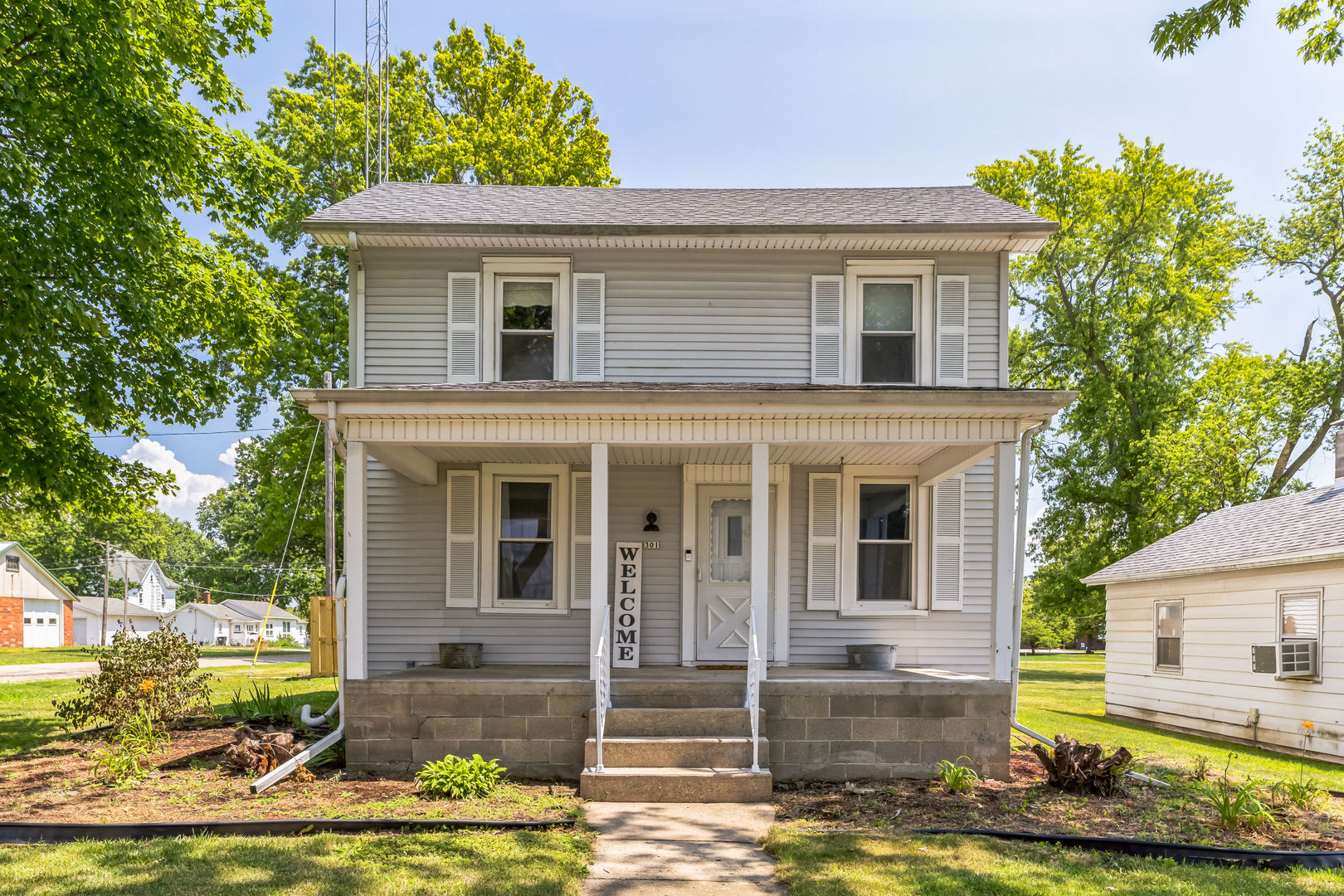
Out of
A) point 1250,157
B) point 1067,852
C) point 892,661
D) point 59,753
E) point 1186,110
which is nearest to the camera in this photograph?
point 1067,852

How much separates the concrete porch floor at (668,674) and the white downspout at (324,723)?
1.26 feet

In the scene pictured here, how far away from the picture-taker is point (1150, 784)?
25.1 feet

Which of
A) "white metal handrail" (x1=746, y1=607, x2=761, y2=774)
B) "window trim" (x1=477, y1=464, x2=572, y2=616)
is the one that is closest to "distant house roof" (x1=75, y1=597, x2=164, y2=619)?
"window trim" (x1=477, y1=464, x2=572, y2=616)

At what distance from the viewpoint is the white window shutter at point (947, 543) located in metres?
10.1

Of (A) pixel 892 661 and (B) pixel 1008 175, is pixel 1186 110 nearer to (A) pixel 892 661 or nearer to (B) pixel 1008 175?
(A) pixel 892 661

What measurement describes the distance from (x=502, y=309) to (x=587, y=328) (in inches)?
40.2

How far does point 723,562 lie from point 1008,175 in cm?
1939

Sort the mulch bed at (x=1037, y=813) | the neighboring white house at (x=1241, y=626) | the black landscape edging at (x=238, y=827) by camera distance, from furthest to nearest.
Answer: the neighboring white house at (x=1241, y=626) → the mulch bed at (x=1037, y=813) → the black landscape edging at (x=238, y=827)

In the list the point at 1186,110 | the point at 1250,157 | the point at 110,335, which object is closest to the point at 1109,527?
the point at 1250,157

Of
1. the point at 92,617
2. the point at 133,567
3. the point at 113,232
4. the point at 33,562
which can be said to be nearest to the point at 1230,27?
the point at 113,232

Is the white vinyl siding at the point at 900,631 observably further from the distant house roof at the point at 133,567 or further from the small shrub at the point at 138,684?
the distant house roof at the point at 133,567

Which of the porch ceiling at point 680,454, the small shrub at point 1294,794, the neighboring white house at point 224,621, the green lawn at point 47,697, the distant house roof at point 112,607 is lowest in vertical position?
the neighboring white house at point 224,621

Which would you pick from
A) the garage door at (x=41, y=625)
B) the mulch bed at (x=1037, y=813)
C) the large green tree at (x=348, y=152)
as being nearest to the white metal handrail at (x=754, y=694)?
the mulch bed at (x=1037, y=813)

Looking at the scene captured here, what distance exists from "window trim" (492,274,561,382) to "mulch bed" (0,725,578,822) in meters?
4.60
